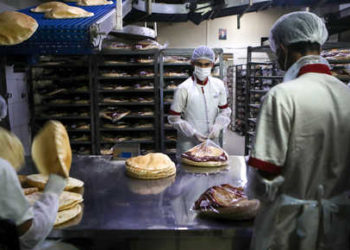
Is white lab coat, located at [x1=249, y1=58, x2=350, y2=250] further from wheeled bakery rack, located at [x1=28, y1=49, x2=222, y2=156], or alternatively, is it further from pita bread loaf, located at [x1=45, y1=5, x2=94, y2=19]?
wheeled bakery rack, located at [x1=28, y1=49, x2=222, y2=156]

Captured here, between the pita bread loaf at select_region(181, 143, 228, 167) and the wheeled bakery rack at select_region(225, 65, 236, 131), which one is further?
the wheeled bakery rack at select_region(225, 65, 236, 131)

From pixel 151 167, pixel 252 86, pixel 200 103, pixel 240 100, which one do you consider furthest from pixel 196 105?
pixel 240 100

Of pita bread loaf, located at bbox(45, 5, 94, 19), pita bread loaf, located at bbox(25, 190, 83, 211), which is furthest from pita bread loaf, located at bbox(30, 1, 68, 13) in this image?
pita bread loaf, located at bbox(25, 190, 83, 211)

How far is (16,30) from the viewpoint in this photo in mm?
1446

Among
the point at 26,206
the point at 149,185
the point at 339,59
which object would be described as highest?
the point at 339,59

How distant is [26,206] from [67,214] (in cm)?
42

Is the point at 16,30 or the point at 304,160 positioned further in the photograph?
the point at 16,30

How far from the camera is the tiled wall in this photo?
150 inches

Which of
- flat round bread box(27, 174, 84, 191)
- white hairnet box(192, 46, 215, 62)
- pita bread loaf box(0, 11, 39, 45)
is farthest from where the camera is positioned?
white hairnet box(192, 46, 215, 62)

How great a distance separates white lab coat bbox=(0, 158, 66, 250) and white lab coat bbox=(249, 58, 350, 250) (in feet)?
2.43

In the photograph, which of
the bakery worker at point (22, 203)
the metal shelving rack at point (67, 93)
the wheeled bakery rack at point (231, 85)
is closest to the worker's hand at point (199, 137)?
the bakery worker at point (22, 203)

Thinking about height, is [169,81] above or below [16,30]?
below

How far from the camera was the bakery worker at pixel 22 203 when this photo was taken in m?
0.89

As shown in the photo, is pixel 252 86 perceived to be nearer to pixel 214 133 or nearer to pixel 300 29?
pixel 214 133
